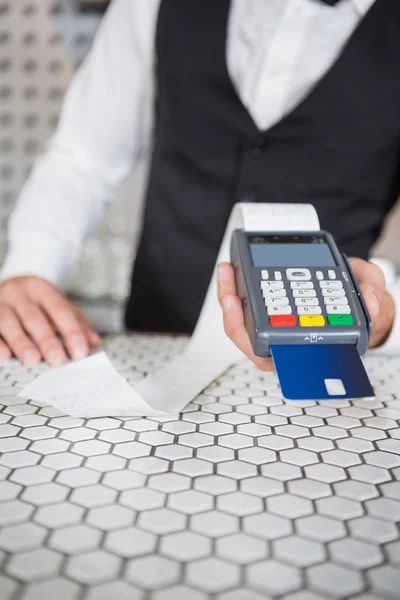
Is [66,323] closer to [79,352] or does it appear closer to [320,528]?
[79,352]

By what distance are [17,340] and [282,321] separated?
31cm

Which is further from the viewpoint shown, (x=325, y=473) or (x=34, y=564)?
(x=325, y=473)

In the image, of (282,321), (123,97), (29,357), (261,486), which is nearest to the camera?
(261,486)

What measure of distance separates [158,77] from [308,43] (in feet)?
0.84

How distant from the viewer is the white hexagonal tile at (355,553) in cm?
33

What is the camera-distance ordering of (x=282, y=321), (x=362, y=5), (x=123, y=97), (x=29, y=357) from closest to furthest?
1. (x=282, y=321)
2. (x=29, y=357)
3. (x=362, y=5)
4. (x=123, y=97)

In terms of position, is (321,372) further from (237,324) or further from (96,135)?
(96,135)

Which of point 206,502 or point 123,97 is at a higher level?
point 123,97

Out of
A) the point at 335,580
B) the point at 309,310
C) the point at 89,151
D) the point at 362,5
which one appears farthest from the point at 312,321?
the point at 89,151

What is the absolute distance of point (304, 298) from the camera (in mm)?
541

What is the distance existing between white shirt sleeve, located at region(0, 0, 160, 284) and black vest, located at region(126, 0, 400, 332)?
0.06m

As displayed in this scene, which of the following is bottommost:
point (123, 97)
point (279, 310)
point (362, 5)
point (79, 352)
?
point (79, 352)

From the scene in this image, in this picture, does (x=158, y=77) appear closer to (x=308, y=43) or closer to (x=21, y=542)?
(x=308, y=43)

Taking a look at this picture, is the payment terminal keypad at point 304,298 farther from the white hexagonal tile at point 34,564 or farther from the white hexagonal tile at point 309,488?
the white hexagonal tile at point 34,564
